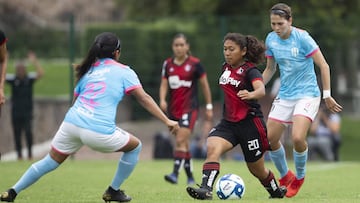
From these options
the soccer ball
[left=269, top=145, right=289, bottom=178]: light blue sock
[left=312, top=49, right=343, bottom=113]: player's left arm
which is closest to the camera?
the soccer ball

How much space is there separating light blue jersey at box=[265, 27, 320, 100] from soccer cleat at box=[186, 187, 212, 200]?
2.09 metres

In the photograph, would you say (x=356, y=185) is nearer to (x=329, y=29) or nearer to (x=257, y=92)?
(x=257, y=92)

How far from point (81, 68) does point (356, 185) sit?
19.0 feet

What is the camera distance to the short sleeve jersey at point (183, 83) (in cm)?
1479

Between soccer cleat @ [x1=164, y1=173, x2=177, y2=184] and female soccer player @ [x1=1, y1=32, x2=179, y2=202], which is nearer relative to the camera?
female soccer player @ [x1=1, y1=32, x2=179, y2=202]

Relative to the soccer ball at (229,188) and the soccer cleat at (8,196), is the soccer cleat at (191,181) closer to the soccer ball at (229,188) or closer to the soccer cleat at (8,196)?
the soccer ball at (229,188)

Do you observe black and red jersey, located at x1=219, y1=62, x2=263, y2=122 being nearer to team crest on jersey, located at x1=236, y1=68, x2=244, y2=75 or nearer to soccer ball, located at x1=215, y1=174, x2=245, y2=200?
team crest on jersey, located at x1=236, y1=68, x2=244, y2=75

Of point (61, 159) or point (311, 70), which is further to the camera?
point (311, 70)

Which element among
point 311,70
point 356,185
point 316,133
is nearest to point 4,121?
point 316,133

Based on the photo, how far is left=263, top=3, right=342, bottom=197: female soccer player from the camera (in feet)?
36.4

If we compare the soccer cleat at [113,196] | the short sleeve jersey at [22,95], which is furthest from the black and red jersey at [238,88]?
the short sleeve jersey at [22,95]

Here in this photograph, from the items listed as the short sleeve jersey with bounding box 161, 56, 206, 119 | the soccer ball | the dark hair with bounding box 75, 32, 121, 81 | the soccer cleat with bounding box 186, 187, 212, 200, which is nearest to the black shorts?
the soccer ball

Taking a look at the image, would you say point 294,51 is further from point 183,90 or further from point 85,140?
point 183,90

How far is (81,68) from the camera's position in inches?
370
